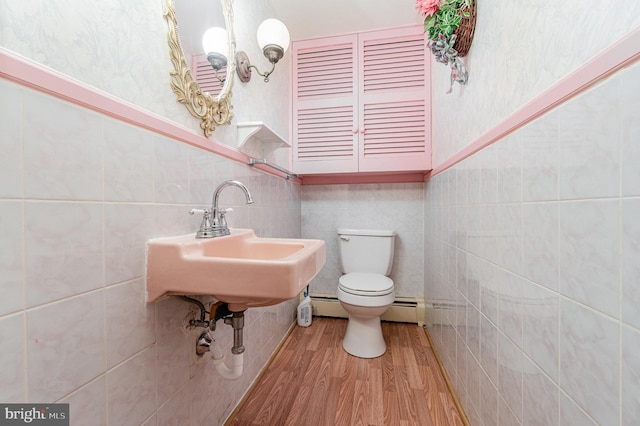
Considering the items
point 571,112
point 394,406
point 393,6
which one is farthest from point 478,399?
point 393,6

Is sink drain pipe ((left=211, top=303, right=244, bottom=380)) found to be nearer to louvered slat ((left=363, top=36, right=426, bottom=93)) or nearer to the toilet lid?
the toilet lid

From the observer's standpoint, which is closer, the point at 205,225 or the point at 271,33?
the point at 205,225

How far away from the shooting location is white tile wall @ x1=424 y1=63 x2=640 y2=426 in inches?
16.2

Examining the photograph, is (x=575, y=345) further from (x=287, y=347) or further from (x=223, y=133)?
(x=287, y=347)

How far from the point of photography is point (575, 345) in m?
0.50

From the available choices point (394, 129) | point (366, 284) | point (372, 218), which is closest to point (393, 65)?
point (394, 129)

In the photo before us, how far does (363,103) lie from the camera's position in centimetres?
Result: 189

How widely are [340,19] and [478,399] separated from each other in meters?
2.23

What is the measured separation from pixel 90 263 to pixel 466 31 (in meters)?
1.42

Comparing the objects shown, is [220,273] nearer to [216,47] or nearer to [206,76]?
[206,76]

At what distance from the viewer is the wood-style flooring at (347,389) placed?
1.13m

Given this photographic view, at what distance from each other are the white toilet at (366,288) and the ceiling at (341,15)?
4.86 feet

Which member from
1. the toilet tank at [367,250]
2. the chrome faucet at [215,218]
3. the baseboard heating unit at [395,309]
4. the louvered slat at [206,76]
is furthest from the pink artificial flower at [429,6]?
the baseboard heating unit at [395,309]

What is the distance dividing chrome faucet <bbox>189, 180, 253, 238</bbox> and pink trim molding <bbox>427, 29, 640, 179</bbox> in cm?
82
